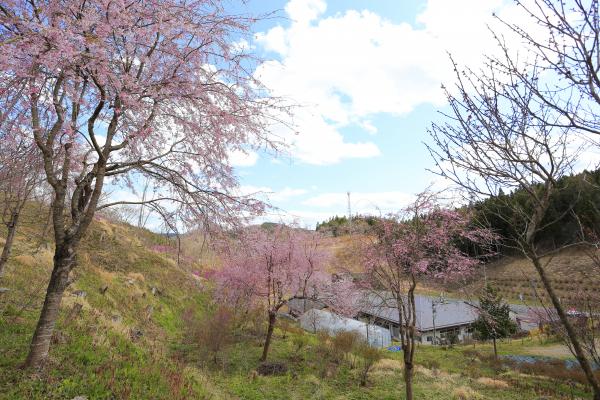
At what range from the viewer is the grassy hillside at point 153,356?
627cm

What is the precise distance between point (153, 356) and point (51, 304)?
469 cm

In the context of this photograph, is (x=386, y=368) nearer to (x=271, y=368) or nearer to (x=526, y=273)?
(x=271, y=368)

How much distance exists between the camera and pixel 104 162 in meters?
5.64

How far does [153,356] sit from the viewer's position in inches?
363

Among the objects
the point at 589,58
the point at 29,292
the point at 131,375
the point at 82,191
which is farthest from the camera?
the point at 29,292

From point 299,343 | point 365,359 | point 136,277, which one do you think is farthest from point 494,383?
point 136,277

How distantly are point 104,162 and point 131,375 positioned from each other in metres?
4.15

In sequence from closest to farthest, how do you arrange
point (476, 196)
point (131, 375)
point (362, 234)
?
point (476, 196), point (131, 375), point (362, 234)

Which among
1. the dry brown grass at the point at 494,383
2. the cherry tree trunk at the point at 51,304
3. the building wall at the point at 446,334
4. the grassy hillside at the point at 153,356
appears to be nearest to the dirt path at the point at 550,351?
the grassy hillside at the point at 153,356

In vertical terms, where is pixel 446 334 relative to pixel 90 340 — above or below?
below

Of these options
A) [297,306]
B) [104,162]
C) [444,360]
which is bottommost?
[444,360]

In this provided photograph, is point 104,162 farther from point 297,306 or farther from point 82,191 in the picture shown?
point 297,306

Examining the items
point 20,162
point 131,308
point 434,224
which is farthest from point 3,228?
point 434,224

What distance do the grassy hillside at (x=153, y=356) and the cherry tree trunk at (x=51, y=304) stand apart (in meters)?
0.28
